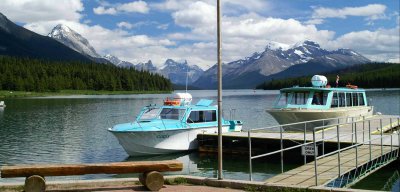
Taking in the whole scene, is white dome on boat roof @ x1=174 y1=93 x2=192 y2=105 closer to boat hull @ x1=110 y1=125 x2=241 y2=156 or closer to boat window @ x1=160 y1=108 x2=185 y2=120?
boat window @ x1=160 y1=108 x2=185 y2=120

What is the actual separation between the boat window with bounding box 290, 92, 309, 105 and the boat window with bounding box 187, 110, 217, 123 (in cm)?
715

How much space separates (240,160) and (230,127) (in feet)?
22.5

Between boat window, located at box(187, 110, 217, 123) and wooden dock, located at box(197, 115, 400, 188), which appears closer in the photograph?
wooden dock, located at box(197, 115, 400, 188)

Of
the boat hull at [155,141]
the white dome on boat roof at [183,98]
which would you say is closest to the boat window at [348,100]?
the white dome on boat roof at [183,98]

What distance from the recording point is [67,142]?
35531 mm

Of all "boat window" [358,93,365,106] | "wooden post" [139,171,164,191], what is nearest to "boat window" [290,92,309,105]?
"boat window" [358,93,365,106]

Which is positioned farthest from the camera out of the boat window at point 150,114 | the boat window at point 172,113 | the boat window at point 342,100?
the boat window at point 342,100

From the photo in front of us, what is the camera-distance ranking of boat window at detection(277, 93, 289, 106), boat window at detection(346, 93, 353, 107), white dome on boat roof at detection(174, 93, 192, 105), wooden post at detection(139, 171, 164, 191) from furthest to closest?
boat window at detection(346, 93, 353, 107)
boat window at detection(277, 93, 289, 106)
white dome on boat roof at detection(174, 93, 192, 105)
wooden post at detection(139, 171, 164, 191)

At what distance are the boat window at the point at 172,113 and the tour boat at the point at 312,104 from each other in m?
8.74

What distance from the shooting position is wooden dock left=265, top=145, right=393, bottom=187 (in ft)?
46.9

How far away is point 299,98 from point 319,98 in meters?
1.48

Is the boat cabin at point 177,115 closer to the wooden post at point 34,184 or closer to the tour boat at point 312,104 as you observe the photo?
the tour boat at point 312,104

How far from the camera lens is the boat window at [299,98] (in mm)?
34500

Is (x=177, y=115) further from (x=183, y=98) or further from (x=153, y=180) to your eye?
(x=153, y=180)
